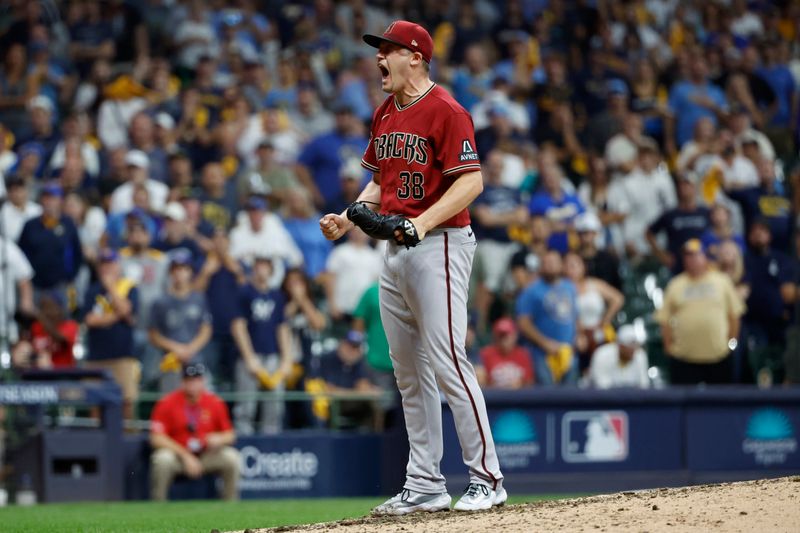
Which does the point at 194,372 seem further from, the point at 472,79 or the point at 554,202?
the point at 472,79

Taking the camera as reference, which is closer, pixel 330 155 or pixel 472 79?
pixel 330 155

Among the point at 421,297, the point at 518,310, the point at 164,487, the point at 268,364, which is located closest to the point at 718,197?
the point at 518,310

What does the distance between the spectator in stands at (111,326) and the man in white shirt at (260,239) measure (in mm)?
1480

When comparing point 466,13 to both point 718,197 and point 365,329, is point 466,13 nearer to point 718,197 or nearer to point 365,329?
point 718,197

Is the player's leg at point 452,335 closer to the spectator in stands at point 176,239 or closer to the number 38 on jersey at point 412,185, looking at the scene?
the number 38 on jersey at point 412,185

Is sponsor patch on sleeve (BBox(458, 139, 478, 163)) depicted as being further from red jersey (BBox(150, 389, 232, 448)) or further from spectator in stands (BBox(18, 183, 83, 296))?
spectator in stands (BBox(18, 183, 83, 296))

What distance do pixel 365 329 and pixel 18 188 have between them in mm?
3683

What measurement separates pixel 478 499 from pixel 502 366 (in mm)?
6377

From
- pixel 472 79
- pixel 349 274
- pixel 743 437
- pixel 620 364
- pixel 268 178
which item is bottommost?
pixel 743 437

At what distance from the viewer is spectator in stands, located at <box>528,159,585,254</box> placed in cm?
1460

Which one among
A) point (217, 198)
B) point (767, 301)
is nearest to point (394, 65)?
point (217, 198)

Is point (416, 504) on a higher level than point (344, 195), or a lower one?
lower

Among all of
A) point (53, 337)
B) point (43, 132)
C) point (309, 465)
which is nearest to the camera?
point (53, 337)

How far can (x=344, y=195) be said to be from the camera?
14.4 metres
